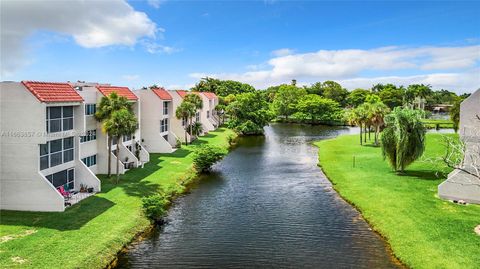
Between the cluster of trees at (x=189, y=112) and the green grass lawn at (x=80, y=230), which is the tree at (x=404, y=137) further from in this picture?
the cluster of trees at (x=189, y=112)

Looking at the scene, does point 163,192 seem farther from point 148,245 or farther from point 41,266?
point 41,266

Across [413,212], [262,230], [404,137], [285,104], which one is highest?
[285,104]

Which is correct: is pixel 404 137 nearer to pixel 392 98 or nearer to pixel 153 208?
pixel 153 208

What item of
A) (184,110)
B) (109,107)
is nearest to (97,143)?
(109,107)

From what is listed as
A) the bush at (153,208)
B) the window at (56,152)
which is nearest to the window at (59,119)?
the window at (56,152)

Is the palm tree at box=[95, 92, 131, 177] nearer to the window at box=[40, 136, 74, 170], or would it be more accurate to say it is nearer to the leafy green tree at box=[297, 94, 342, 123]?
the window at box=[40, 136, 74, 170]

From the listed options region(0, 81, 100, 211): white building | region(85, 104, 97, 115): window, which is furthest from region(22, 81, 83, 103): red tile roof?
region(85, 104, 97, 115): window
